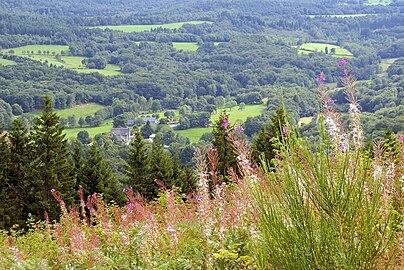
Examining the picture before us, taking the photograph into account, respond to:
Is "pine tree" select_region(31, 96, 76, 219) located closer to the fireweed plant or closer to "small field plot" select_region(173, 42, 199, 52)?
the fireweed plant

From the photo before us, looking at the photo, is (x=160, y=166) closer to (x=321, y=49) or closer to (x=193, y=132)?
(x=193, y=132)

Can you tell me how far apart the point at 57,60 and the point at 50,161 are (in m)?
114

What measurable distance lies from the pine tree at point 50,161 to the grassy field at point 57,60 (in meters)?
103

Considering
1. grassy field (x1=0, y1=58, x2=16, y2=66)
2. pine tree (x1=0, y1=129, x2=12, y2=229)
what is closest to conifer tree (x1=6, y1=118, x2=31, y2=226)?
pine tree (x1=0, y1=129, x2=12, y2=229)

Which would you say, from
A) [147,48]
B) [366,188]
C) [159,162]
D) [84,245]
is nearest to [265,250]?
[366,188]

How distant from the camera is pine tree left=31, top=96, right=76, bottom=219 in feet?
76.0

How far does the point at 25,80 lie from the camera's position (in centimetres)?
11731

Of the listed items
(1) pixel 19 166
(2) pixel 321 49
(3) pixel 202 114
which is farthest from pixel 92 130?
(2) pixel 321 49

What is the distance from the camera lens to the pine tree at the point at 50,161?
76.0 ft

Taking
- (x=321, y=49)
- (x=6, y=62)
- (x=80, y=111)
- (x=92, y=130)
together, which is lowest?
(x=80, y=111)

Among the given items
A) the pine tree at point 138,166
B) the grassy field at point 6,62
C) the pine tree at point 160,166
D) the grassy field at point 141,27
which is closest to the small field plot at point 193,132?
the pine tree at point 160,166

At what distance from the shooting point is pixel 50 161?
23406mm

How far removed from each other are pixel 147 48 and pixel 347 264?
513 feet

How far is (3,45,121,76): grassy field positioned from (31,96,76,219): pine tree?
103m
